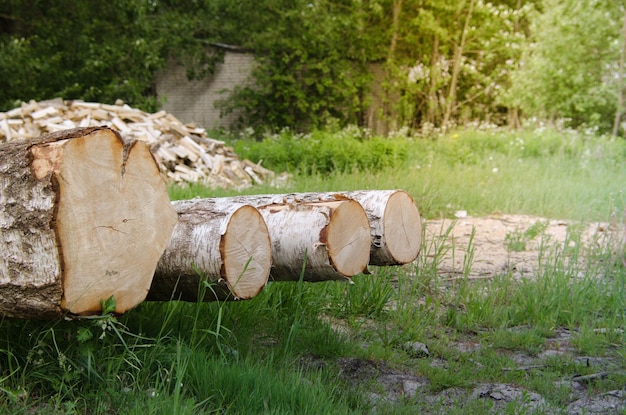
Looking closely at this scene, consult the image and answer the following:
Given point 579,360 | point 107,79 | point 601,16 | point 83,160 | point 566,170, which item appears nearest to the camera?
point 83,160

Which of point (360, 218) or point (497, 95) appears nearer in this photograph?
point (360, 218)

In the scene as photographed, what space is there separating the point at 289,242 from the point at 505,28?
14.2 metres

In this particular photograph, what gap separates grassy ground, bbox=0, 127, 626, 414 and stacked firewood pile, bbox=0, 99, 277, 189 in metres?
4.48

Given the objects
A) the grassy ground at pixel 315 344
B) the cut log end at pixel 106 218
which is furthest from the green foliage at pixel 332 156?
the cut log end at pixel 106 218

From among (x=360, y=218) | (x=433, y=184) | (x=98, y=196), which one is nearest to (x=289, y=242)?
(x=360, y=218)

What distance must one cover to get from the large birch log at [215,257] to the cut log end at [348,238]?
0.26 m

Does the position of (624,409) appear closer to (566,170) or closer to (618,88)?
(566,170)

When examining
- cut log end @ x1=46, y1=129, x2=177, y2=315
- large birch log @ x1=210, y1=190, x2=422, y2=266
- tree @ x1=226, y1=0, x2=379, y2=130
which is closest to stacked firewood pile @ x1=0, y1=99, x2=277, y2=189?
large birch log @ x1=210, y1=190, x2=422, y2=266

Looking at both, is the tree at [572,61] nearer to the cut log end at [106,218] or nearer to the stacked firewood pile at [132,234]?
the stacked firewood pile at [132,234]

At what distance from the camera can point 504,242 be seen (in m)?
5.44

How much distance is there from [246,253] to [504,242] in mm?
3421

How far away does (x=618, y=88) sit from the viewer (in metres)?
12.6

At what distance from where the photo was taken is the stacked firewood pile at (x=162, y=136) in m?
8.23

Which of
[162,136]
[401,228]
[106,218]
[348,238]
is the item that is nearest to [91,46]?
[162,136]
